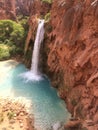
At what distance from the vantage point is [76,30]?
17.5m

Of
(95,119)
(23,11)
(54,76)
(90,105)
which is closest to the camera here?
(95,119)

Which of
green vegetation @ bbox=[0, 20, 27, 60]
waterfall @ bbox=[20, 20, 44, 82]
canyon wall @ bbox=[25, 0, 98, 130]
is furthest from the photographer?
green vegetation @ bbox=[0, 20, 27, 60]

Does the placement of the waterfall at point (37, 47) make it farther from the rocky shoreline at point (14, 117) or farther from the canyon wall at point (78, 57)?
the rocky shoreline at point (14, 117)

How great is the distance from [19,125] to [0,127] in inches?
48.6

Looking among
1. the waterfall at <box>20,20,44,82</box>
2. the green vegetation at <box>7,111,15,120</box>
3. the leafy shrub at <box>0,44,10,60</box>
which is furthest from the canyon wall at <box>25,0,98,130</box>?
the leafy shrub at <box>0,44,10,60</box>

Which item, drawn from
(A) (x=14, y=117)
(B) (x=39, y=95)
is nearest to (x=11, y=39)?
(B) (x=39, y=95)

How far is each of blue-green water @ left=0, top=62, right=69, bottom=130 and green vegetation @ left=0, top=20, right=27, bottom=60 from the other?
15.4 feet

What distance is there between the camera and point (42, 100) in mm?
20219

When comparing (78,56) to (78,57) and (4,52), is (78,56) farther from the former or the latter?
(4,52)

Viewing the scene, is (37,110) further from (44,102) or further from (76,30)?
(76,30)

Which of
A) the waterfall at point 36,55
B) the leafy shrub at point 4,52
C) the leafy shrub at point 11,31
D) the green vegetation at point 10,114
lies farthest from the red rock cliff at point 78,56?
the leafy shrub at point 11,31

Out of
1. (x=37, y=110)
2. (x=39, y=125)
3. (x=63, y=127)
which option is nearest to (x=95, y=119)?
(x=63, y=127)

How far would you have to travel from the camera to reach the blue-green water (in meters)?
17.3

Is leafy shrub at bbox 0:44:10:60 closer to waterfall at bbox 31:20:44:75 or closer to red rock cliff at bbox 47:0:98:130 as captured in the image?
waterfall at bbox 31:20:44:75
